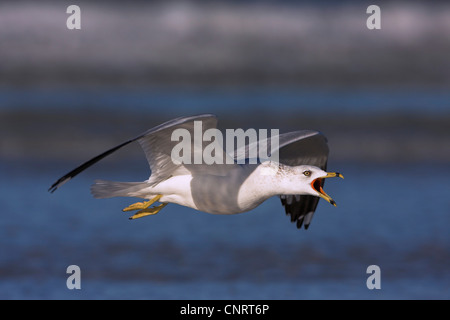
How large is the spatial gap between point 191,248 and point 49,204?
2890mm

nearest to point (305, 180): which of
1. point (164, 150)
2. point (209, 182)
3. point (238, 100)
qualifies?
point (209, 182)

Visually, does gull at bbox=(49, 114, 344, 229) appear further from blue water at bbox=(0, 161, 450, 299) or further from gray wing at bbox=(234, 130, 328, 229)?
blue water at bbox=(0, 161, 450, 299)

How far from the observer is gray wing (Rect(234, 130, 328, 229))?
870 cm

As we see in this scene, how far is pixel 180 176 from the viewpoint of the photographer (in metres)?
8.23

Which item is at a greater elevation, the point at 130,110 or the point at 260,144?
the point at 130,110

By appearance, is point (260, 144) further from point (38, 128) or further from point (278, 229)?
point (38, 128)

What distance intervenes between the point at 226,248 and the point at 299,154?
3.00 m

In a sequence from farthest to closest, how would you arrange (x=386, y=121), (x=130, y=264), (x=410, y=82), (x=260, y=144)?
(x=410, y=82)
(x=386, y=121)
(x=130, y=264)
(x=260, y=144)

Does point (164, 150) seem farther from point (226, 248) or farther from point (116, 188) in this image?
point (226, 248)

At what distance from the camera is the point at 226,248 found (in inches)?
478

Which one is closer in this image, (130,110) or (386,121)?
(386,121)

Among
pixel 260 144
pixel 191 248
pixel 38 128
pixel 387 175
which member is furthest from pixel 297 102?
pixel 260 144

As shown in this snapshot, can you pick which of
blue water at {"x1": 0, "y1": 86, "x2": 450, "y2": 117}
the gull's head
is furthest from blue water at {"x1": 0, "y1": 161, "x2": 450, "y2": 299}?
blue water at {"x1": 0, "y1": 86, "x2": 450, "y2": 117}

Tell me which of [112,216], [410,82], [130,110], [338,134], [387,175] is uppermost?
[410,82]
